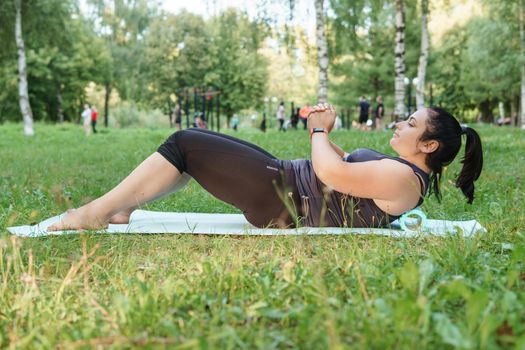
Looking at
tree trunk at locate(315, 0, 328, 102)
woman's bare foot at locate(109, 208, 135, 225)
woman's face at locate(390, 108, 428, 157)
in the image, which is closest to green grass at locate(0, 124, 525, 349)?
woman's bare foot at locate(109, 208, 135, 225)

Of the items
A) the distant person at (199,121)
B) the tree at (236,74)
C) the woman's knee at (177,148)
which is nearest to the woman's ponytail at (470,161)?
the woman's knee at (177,148)

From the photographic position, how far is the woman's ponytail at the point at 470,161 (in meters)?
3.33

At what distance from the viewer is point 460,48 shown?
1640 inches

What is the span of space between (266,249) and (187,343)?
1.55 meters

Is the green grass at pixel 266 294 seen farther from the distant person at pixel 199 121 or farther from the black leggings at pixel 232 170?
the distant person at pixel 199 121

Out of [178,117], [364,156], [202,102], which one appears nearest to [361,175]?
[364,156]

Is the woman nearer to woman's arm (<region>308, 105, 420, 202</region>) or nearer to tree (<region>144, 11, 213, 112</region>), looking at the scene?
woman's arm (<region>308, 105, 420, 202</region>)

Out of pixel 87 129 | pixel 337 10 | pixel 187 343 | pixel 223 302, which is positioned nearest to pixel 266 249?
pixel 223 302

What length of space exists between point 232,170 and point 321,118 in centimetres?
63

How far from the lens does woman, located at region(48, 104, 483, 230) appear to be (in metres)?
3.19

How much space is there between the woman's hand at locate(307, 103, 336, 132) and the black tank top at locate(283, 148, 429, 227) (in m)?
0.32

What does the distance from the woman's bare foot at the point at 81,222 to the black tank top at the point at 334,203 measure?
48.1 inches

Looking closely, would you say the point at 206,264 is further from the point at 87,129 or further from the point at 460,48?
the point at 460,48

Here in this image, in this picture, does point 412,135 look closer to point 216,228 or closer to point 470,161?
point 470,161
